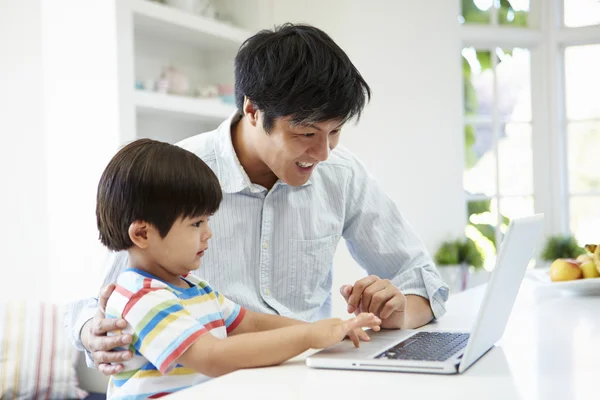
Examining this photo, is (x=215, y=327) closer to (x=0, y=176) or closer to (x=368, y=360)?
(x=368, y=360)

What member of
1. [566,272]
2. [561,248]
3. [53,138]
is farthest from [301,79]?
[561,248]

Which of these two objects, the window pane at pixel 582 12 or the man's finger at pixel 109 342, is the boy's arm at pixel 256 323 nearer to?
the man's finger at pixel 109 342

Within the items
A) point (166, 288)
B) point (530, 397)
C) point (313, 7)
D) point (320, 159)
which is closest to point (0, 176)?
point (313, 7)

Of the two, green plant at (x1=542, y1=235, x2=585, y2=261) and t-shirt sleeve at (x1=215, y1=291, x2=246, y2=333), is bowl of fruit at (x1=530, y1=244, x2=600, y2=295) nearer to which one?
t-shirt sleeve at (x1=215, y1=291, x2=246, y2=333)

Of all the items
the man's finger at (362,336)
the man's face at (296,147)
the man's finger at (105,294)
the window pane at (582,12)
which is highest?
the window pane at (582,12)

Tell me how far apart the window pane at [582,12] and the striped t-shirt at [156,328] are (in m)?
4.65

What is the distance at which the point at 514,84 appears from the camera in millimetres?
5281

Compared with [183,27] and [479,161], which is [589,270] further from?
[479,161]

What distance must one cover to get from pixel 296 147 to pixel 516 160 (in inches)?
156

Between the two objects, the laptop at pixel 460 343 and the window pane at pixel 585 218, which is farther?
the window pane at pixel 585 218

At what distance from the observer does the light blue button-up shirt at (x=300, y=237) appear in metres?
1.70

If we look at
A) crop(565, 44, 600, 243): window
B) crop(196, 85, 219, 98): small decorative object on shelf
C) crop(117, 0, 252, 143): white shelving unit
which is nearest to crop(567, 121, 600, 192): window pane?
crop(565, 44, 600, 243): window

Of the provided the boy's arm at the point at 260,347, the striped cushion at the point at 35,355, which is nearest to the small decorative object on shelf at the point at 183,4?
the striped cushion at the point at 35,355

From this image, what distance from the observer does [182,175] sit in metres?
1.26
